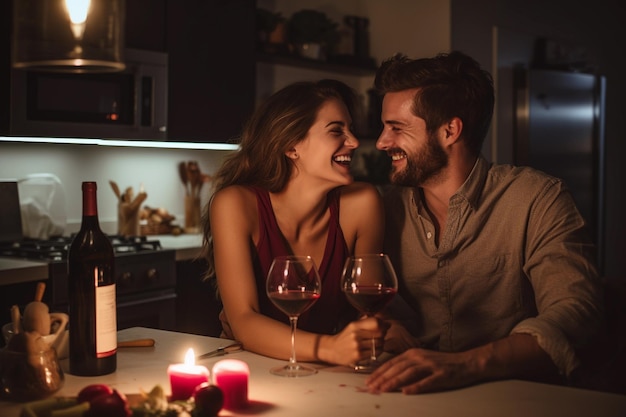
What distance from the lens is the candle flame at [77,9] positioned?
1.43 m

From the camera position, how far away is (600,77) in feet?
18.4

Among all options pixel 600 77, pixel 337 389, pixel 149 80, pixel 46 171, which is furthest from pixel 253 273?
pixel 600 77

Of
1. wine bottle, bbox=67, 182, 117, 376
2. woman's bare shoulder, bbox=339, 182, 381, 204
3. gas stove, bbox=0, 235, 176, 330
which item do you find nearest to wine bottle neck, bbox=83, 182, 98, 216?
wine bottle, bbox=67, 182, 117, 376

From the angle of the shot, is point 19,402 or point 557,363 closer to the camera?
point 19,402

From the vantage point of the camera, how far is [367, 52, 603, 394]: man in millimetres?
1954

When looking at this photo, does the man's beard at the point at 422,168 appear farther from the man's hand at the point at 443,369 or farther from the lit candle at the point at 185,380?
the lit candle at the point at 185,380

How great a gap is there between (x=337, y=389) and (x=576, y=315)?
2.17 ft

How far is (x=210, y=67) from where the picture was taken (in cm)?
404

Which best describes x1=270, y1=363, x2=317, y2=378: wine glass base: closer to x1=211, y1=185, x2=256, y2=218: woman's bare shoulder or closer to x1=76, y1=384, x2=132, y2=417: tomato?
x1=76, y1=384, x2=132, y2=417: tomato

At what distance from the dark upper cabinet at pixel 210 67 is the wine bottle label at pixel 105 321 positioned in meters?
2.47

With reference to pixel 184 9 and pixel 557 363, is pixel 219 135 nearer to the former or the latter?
pixel 184 9

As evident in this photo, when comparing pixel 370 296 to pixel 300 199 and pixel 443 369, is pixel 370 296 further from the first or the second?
pixel 300 199

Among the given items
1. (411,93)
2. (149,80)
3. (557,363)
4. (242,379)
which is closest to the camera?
(242,379)

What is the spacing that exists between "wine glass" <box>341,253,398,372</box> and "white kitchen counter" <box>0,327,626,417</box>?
0.48 ft
